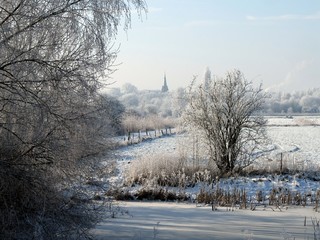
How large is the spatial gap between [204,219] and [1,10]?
7.44 metres

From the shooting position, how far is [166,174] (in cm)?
→ 2141

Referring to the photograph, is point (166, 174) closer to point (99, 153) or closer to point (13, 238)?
point (99, 153)

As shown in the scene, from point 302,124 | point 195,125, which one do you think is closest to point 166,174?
point 195,125

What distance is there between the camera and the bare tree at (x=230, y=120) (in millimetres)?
24688

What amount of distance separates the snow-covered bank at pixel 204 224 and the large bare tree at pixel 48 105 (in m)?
1.83

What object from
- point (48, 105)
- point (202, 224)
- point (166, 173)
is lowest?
point (202, 224)

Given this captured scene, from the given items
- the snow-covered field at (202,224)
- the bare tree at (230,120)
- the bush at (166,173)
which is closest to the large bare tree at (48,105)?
the snow-covered field at (202,224)

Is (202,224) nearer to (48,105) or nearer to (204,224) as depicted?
(204,224)

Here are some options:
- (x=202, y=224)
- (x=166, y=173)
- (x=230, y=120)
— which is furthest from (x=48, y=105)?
(x=230, y=120)

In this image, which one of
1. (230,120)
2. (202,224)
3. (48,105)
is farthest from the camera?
(230,120)

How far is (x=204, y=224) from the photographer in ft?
40.3

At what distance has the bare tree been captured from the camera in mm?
24688

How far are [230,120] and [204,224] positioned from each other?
43.3ft

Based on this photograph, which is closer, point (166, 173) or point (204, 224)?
point (204, 224)
